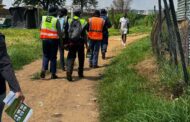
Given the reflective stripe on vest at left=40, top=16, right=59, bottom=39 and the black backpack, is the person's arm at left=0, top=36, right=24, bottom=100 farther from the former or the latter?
the reflective stripe on vest at left=40, top=16, right=59, bottom=39

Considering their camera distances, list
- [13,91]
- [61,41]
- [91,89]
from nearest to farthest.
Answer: [13,91]
[91,89]
[61,41]

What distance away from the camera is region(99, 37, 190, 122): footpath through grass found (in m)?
7.03

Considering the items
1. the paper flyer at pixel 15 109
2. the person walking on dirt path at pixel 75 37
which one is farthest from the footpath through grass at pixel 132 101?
the paper flyer at pixel 15 109

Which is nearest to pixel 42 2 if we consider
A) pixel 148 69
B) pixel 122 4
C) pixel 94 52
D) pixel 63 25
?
pixel 122 4

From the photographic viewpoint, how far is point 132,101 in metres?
9.12

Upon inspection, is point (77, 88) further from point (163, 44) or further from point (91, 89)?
point (163, 44)

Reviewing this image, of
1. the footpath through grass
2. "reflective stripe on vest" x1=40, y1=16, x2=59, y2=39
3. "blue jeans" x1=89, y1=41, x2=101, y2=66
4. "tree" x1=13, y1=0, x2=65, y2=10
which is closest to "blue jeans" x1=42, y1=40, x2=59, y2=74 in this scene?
"reflective stripe on vest" x1=40, y1=16, x2=59, y2=39

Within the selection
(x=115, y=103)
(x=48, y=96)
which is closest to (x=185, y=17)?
(x=48, y=96)

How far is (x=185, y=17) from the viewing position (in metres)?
15.0

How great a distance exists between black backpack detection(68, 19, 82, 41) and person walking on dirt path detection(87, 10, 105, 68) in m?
2.53

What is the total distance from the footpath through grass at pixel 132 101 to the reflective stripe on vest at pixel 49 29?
169 centimetres

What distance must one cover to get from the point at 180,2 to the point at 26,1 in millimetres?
83019

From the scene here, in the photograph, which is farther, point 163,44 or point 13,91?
point 163,44

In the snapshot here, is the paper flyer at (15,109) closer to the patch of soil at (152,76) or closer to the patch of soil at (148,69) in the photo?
the patch of soil at (152,76)
